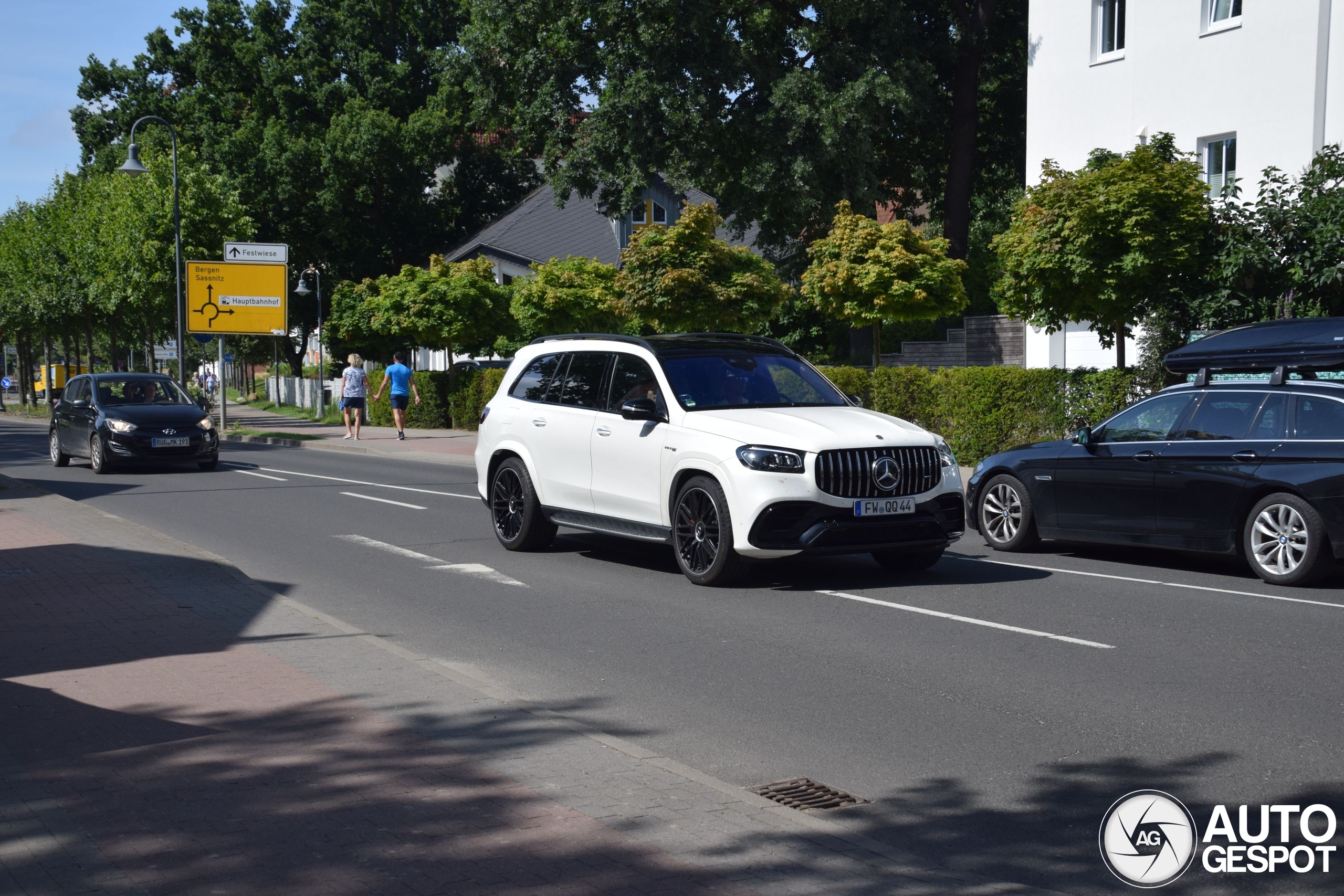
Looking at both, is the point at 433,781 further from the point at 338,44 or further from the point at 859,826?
the point at 338,44

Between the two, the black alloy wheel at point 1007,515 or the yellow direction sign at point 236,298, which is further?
the yellow direction sign at point 236,298

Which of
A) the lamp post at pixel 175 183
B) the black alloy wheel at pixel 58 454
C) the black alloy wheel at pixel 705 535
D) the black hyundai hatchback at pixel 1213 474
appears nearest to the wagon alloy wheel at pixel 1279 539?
the black hyundai hatchback at pixel 1213 474

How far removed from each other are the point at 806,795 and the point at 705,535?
490 cm

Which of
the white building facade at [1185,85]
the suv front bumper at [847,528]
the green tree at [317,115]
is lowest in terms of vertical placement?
the suv front bumper at [847,528]

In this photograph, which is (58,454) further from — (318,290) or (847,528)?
(318,290)

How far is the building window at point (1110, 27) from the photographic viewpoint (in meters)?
25.9

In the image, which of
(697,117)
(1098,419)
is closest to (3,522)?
(1098,419)

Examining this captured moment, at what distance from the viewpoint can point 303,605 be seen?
29.5 feet

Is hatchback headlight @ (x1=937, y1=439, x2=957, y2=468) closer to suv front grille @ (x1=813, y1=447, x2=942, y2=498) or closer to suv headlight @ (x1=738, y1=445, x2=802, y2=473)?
suv front grille @ (x1=813, y1=447, x2=942, y2=498)

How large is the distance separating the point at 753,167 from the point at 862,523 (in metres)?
23.9

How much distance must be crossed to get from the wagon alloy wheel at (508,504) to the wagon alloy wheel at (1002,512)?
4161mm

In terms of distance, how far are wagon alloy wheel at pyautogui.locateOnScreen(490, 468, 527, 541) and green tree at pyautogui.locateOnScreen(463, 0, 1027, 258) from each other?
20511mm

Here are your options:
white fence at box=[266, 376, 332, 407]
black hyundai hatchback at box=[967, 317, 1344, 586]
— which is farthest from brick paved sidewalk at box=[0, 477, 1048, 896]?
white fence at box=[266, 376, 332, 407]

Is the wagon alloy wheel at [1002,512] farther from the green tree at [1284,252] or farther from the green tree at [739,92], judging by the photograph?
the green tree at [739,92]
